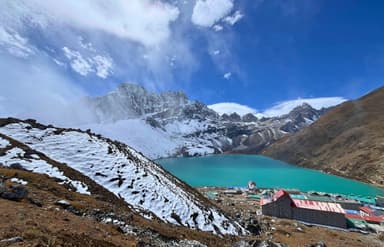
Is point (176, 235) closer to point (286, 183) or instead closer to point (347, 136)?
point (286, 183)

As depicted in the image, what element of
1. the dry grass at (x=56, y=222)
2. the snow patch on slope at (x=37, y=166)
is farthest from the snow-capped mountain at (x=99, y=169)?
the dry grass at (x=56, y=222)

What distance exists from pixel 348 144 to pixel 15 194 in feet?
542

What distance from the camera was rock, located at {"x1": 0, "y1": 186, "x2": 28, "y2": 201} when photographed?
12.0 meters

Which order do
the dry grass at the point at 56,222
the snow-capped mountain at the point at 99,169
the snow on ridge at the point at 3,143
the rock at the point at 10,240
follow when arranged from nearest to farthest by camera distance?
the rock at the point at 10,240 → the dry grass at the point at 56,222 → the snow-capped mountain at the point at 99,169 → the snow on ridge at the point at 3,143

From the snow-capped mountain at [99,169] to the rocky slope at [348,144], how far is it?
330 feet

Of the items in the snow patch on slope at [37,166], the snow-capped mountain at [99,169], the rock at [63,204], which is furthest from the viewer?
the snow-capped mountain at [99,169]

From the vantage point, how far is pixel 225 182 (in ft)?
321

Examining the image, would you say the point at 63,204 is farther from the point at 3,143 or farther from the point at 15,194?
the point at 3,143

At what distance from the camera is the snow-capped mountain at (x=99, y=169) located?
61.7 ft

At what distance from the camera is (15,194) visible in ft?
40.0

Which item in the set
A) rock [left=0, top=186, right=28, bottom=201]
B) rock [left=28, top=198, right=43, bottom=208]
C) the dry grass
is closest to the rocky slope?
the dry grass

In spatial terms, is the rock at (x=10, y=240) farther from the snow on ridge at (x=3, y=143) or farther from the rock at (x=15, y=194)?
the snow on ridge at (x=3, y=143)

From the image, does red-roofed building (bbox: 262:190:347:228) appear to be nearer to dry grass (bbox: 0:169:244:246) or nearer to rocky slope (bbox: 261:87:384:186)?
dry grass (bbox: 0:169:244:246)

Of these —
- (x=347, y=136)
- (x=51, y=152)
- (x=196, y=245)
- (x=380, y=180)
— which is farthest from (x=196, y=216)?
(x=347, y=136)
